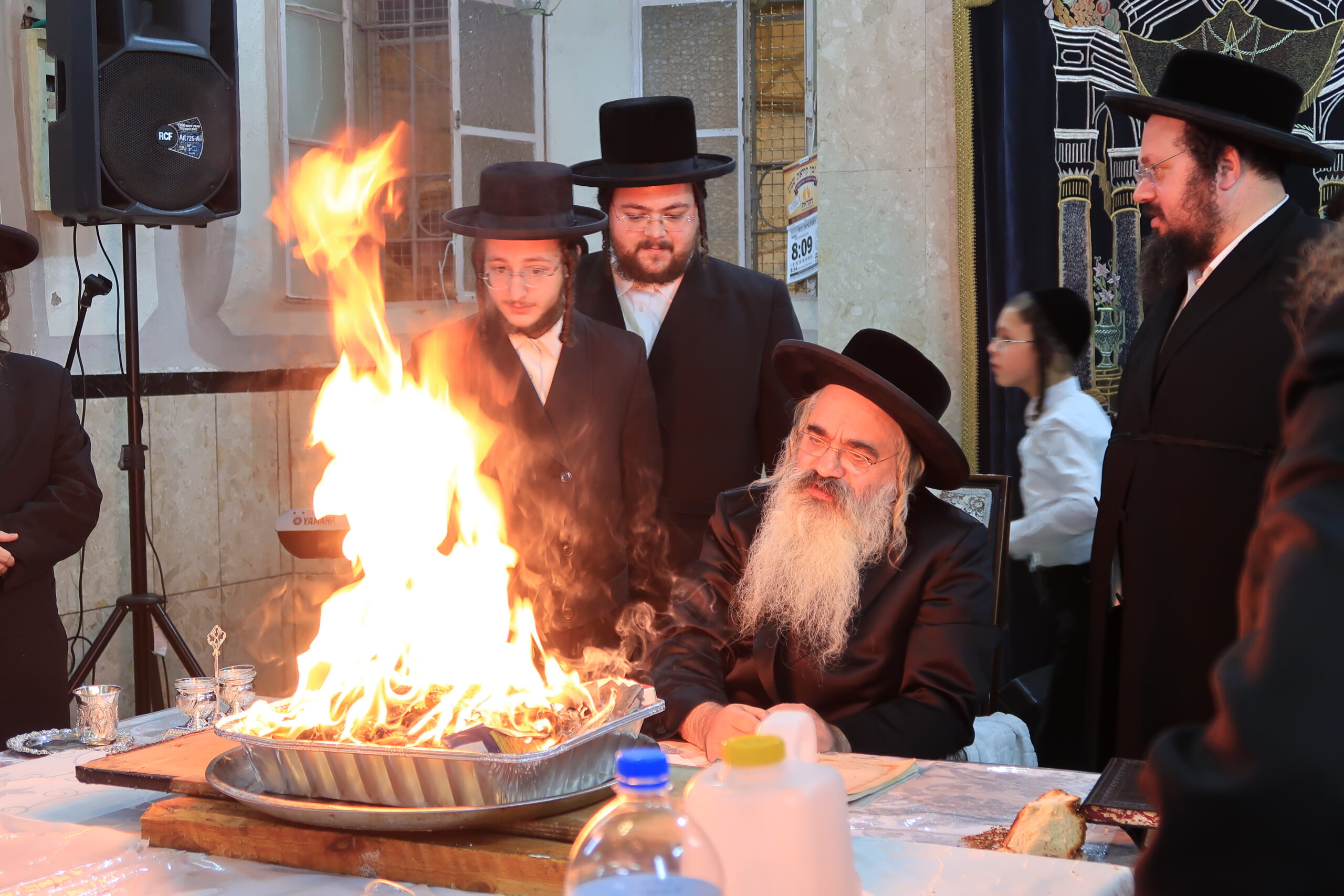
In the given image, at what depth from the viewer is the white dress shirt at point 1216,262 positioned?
3314 millimetres

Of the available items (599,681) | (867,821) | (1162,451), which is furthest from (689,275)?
(867,821)

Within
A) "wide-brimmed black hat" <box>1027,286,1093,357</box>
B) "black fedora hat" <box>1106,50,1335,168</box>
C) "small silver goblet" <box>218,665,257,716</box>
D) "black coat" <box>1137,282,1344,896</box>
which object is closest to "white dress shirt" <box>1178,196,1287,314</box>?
"black fedora hat" <box>1106,50,1335,168</box>

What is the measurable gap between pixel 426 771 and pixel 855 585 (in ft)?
4.43

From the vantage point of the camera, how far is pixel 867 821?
190 cm

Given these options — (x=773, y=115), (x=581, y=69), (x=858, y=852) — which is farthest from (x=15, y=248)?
(x=773, y=115)

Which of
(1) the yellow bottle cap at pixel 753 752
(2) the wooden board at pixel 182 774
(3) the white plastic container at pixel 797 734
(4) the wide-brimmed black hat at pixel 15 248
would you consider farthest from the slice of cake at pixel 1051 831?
(4) the wide-brimmed black hat at pixel 15 248

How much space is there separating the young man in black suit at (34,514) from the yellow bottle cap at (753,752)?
284cm

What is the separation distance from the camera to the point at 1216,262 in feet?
11.0

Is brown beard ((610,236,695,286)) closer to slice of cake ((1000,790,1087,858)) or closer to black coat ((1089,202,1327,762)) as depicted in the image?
black coat ((1089,202,1327,762))

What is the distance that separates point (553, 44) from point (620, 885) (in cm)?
663

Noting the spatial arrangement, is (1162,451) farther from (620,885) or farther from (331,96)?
(331,96)

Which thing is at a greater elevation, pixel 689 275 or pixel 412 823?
pixel 689 275

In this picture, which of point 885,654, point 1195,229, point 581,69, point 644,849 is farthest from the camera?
point 581,69

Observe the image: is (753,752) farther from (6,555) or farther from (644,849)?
(6,555)
